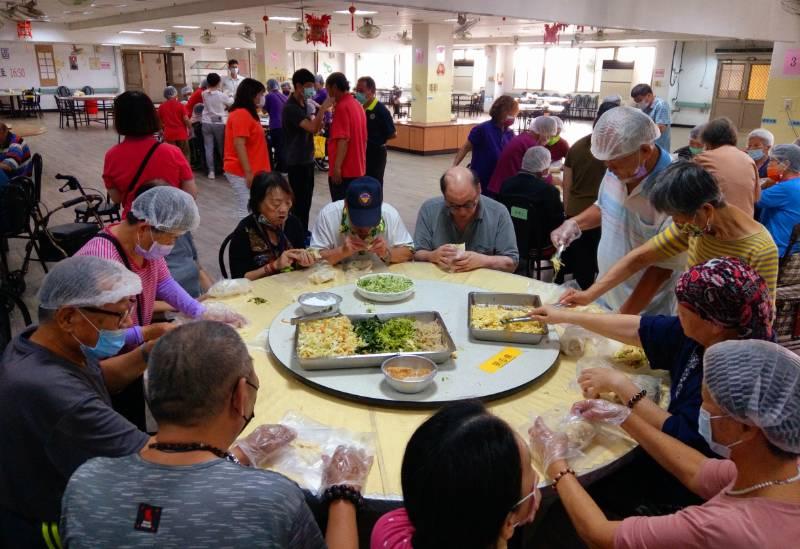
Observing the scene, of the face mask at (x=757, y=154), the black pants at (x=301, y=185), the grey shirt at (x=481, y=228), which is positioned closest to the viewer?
the grey shirt at (x=481, y=228)

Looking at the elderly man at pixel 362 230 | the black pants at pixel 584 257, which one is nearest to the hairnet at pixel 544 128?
the black pants at pixel 584 257

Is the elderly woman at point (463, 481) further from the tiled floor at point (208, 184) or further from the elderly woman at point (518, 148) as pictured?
the tiled floor at point (208, 184)

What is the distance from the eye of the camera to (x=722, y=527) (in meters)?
1.10

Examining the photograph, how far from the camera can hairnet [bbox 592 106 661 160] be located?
8.17 feet

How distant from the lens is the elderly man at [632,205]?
2.51 m

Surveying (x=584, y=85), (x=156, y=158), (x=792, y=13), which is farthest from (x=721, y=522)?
(x=584, y=85)

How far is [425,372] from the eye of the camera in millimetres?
1827

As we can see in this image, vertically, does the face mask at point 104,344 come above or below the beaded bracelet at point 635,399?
above

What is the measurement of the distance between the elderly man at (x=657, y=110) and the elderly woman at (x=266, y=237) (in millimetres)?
4843

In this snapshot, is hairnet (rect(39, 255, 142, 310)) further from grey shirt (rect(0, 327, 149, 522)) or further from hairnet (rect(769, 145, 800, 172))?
hairnet (rect(769, 145, 800, 172))

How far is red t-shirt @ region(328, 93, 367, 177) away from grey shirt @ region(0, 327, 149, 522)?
4.05m

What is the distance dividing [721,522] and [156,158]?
3.19 meters

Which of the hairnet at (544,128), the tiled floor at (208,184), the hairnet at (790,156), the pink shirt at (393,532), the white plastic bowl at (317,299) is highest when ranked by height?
the hairnet at (544,128)

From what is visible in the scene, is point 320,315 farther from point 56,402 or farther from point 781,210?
point 781,210
